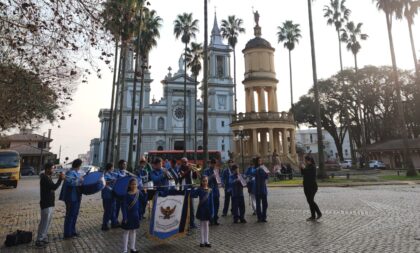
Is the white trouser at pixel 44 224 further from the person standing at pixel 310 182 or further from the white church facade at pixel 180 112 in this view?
the white church facade at pixel 180 112

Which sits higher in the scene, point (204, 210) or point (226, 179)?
point (226, 179)

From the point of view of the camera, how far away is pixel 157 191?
295 inches

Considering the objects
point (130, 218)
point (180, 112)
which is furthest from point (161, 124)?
point (130, 218)

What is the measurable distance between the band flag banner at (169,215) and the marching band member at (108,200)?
235cm

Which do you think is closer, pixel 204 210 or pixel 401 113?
pixel 204 210

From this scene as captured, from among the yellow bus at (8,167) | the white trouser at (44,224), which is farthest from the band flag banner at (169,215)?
the yellow bus at (8,167)

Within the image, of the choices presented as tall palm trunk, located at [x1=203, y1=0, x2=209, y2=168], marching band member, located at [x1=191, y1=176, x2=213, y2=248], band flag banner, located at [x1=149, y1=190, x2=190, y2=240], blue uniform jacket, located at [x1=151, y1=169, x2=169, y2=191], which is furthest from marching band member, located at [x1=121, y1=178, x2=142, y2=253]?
tall palm trunk, located at [x1=203, y1=0, x2=209, y2=168]

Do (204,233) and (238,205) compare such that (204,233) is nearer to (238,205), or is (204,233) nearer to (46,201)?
(238,205)

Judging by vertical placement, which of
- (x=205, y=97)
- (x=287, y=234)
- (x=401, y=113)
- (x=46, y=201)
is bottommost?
(x=287, y=234)

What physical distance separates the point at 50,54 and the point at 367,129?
2257 inches

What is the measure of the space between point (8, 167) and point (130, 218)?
24933 millimetres

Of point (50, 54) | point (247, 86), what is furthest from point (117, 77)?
point (50, 54)

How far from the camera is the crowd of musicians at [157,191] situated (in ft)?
22.5

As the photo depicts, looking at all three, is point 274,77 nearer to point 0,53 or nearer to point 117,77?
point 117,77
